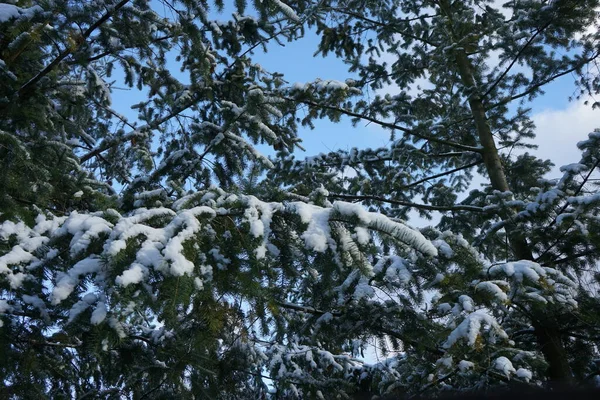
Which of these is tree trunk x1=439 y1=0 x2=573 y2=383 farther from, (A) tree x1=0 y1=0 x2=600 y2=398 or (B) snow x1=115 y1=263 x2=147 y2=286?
(B) snow x1=115 y1=263 x2=147 y2=286

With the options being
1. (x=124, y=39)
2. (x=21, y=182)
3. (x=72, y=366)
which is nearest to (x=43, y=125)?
(x=21, y=182)

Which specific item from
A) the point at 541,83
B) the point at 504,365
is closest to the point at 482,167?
the point at 541,83

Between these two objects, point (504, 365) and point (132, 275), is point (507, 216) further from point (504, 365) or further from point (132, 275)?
point (132, 275)

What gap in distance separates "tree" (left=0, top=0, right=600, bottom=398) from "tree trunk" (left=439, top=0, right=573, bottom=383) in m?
0.04

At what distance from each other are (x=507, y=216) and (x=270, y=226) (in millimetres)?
3887

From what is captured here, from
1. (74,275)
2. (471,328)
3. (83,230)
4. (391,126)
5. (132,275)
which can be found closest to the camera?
(132,275)

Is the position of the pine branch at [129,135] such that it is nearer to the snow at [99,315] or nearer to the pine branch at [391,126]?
the pine branch at [391,126]

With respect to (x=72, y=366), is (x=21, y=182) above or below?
above

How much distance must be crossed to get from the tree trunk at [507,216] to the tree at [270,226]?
0.04 meters

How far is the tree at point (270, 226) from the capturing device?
2.78 meters

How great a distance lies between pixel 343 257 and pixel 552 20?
19.5ft

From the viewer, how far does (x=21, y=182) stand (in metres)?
3.90

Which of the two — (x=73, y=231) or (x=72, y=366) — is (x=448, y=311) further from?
(x=72, y=366)

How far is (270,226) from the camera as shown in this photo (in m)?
3.06
